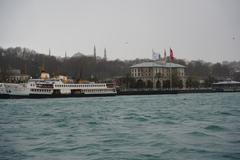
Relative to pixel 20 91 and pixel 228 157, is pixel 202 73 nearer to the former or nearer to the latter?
pixel 20 91

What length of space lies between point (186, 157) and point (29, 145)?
5909 mm

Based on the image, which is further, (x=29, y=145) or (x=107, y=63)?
(x=107, y=63)

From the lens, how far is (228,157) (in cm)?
1102

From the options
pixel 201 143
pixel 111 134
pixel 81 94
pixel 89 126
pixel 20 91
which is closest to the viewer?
pixel 201 143

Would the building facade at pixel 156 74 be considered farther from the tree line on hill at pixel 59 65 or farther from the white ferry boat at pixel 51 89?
the white ferry boat at pixel 51 89

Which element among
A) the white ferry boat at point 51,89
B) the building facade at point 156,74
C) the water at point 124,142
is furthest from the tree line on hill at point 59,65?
the water at point 124,142

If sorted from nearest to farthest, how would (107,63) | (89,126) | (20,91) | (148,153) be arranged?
(148,153), (89,126), (20,91), (107,63)

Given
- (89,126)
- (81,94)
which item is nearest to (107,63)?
(81,94)

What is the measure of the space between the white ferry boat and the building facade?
97.4 feet

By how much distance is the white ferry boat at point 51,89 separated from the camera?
6262 centimetres

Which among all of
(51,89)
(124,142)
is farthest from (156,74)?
(124,142)

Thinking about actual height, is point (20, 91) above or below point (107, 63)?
below

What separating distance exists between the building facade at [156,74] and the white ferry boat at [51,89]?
29674 mm

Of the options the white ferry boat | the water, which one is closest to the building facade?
the white ferry boat
